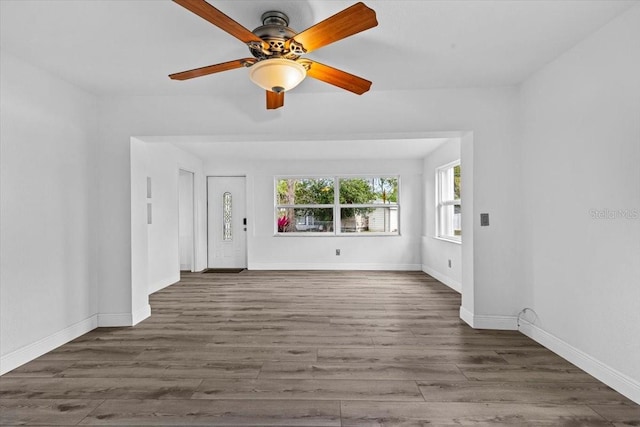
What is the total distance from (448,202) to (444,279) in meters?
1.26

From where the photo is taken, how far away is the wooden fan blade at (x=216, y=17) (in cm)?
147

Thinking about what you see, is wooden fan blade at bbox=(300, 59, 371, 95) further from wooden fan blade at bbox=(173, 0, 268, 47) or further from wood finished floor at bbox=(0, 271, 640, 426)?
wood finished floor at bbox=(0, 271, 640, 426)

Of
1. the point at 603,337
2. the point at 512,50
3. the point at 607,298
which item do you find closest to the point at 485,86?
the point at 512,50

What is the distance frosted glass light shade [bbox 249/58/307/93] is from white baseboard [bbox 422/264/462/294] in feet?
12.7

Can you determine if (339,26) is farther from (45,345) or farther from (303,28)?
(45,345)

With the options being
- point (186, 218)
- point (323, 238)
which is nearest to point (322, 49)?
point (323, 238)

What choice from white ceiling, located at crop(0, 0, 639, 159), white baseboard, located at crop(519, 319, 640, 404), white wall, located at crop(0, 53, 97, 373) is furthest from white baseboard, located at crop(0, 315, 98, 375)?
white baseboard, located at crop(519, 319, 640, 404)

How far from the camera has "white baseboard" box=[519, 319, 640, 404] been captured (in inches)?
78.6

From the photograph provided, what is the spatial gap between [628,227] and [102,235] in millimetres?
4352

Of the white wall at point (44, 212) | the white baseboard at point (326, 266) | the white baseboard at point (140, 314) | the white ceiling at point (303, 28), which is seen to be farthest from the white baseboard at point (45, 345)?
the white baseboard at point (326, 266)

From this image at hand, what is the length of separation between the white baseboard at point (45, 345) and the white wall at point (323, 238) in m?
3.50

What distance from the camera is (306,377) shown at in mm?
2268

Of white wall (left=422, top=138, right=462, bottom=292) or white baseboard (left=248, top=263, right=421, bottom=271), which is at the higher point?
white wall (left=422, top=138, right=462, bottom=292)

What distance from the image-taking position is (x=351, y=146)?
5.36 m
